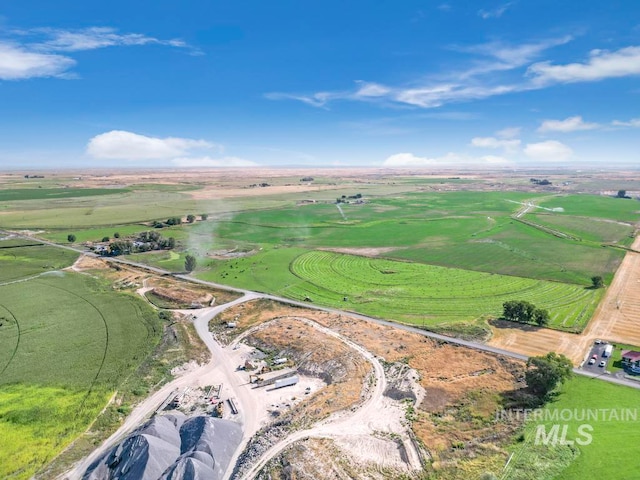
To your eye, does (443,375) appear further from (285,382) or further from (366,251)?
(366,251)

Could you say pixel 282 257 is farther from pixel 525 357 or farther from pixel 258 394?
pixel 525 357

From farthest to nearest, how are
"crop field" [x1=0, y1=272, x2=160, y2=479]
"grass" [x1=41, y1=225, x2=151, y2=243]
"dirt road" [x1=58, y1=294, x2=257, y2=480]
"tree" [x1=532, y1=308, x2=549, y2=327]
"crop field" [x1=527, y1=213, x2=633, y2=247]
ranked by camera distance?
"grass" [x1=41, y1=225, x2=151, y2=243] → "crop field" [x1=527, y1=213, x2=633, y2=247] → "tree" [x1=532, y1=308, x2=549, y2=327] → "crop field" [x1=0, y1=272, x2=160, y2=479] → "dirt road" [x1=58, y1=294, x2=257, y2=480]

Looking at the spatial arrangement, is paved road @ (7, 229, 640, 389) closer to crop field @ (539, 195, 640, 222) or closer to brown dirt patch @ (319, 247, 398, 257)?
brown dirt patch @ (319, 247, 398, 257)

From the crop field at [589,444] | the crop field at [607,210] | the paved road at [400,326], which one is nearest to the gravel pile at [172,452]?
the crop field at [589,444]

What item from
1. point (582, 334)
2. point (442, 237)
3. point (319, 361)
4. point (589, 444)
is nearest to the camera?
point (589, 444)

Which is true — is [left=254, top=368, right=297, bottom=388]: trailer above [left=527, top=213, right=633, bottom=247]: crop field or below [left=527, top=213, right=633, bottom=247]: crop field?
below

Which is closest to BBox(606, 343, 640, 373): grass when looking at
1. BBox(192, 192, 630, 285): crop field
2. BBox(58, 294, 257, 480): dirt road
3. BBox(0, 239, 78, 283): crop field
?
BBox(192, 192, 630, 285): crop field

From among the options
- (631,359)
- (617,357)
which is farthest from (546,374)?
(617,357)
